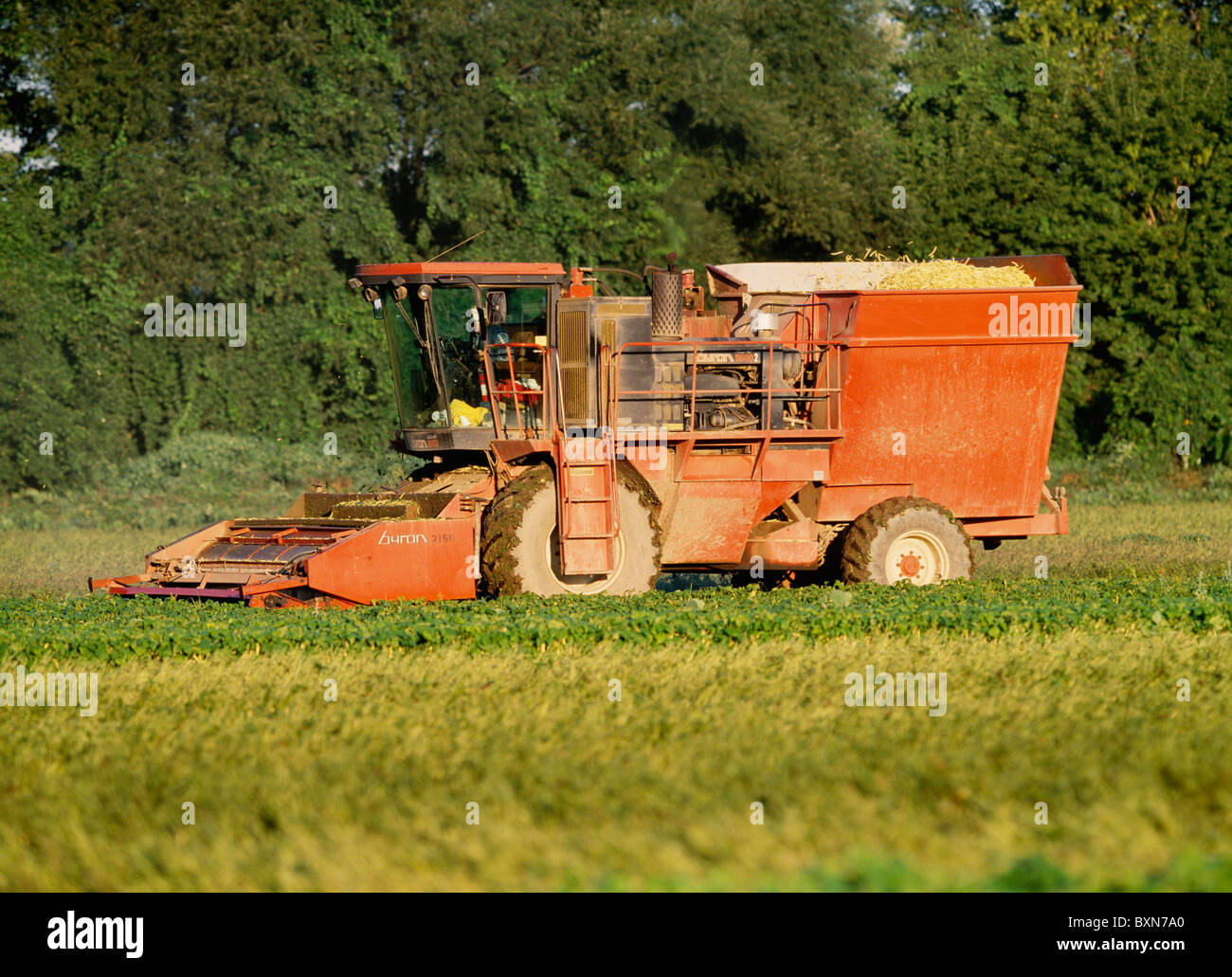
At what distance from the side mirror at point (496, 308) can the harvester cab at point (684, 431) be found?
2cm

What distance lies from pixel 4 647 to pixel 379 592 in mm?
2725

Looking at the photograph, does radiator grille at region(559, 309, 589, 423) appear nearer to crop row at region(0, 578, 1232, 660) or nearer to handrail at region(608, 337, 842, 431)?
handrail at region(608, 337, 842, 431)

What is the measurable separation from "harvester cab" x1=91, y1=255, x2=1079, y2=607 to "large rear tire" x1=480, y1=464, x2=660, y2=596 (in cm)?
2

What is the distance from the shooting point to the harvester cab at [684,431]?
11477mm

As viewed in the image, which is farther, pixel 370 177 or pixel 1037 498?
pixel 370 177

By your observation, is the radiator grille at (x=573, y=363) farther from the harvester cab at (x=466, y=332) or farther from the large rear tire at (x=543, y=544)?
the large rear tire at (x=543, y=544)

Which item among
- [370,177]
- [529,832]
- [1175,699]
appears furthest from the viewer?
[370,177]

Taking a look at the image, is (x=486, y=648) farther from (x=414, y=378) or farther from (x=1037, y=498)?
(x=1037, y=498)

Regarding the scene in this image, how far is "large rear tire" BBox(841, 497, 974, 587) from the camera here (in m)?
12.5

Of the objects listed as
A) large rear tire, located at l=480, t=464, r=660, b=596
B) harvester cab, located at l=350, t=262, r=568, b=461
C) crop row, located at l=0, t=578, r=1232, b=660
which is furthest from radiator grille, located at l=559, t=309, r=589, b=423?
crop row, located at l=0, t=578, r=1232, b=660

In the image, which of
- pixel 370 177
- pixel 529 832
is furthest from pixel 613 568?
pixel 370 177
